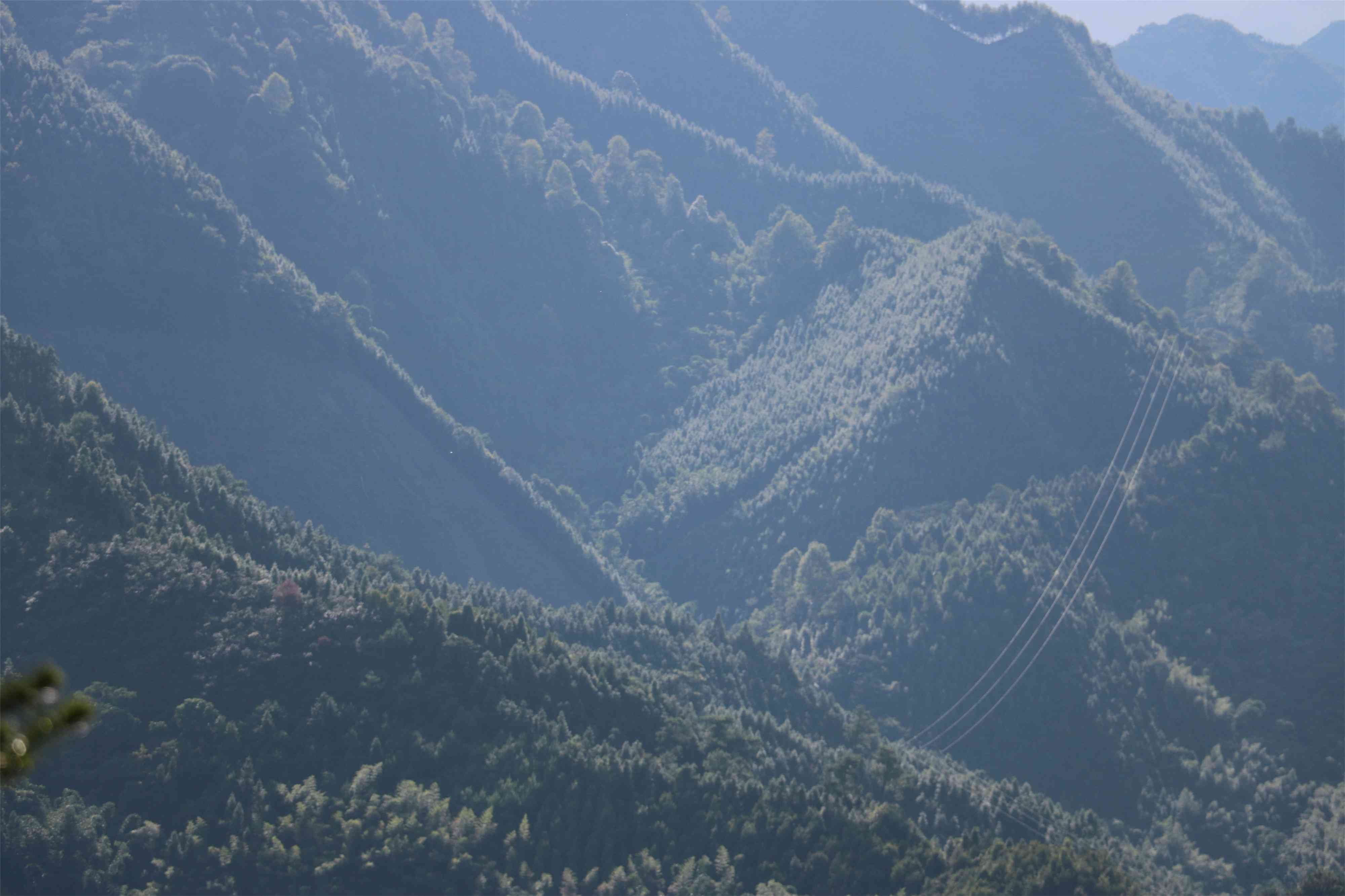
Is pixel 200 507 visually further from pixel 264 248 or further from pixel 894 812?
pixel 264 248

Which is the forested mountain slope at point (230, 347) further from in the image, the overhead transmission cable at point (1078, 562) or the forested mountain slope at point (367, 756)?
the overhead transmission cable at point (1078, 562)

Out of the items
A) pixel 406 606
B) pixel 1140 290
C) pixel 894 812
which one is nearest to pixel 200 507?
pixel 406 606

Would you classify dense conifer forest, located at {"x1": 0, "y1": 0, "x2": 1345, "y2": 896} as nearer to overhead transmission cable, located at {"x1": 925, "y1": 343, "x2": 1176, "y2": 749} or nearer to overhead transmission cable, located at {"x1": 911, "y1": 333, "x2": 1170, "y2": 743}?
overhead transmission cable, located at {"x1": 911, "y1": 333, "x2": 1170, "y2": 743}

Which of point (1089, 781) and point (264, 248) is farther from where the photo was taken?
point (264, 248)

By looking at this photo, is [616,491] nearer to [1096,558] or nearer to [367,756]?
[1096,558]

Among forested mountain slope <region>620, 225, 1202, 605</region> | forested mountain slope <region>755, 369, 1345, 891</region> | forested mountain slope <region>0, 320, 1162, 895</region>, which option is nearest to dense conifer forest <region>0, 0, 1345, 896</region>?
forested mountain slope <region>0, 320, 1162, 895</region>
